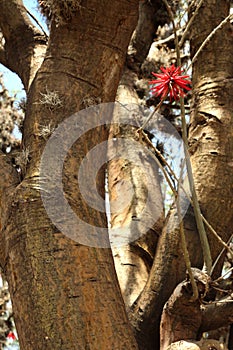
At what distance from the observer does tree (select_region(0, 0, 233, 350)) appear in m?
2.18

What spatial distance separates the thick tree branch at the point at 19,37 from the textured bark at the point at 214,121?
2.86 ft

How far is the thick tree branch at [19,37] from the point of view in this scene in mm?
3115

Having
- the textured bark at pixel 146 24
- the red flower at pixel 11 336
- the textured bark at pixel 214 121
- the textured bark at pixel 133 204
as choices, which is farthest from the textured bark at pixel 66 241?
the red flower at pixel 11 336

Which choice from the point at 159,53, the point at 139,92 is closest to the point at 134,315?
the point at 139,92

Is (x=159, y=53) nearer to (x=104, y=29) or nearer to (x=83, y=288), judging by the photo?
(x=104, y=29)

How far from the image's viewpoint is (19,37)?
3176 mm

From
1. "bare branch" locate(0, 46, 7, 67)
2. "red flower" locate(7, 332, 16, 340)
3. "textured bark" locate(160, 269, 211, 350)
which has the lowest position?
"red flower" locate(7, 332, 16, 340)

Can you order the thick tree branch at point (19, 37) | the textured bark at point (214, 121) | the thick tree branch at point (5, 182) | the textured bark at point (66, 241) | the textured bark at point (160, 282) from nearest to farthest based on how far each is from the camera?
the textured bark at point (66, 241) → the thick tree branch at point (5, 182) → the textured bark at point (160, 282) → the textured bark at point (214, 121) → the thick tree branch at point (19, 37)

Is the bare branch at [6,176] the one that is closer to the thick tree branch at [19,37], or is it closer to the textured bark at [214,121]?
the thick tree branch at [19,37]

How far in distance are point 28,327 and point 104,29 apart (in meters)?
1.31

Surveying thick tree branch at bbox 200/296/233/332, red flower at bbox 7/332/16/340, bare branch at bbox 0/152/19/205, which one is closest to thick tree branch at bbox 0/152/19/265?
bare branch at bbox 0/152/19/205

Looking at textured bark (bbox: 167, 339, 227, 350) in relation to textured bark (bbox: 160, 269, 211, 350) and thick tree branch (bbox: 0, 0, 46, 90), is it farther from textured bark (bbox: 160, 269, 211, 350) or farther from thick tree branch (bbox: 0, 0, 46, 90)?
thick tree branch (bbox: 0, 0, 46, 90)

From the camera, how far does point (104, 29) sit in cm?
276

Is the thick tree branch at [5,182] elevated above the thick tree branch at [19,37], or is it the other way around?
the thick tree branch at [19,37]
